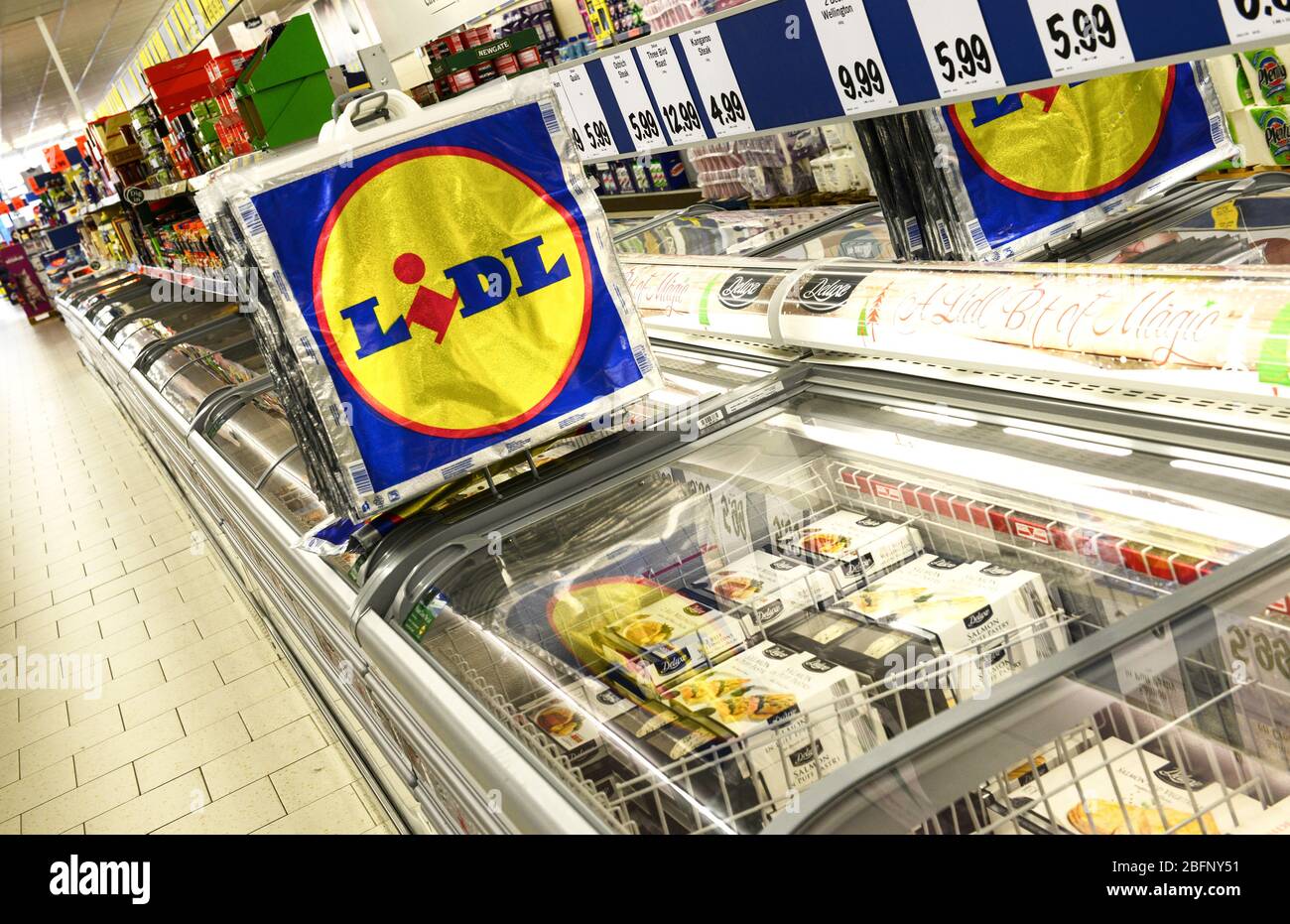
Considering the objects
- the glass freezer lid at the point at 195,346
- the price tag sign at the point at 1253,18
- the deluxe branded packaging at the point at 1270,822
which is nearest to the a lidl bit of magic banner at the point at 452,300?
the price tag sign at the point at 1253,18

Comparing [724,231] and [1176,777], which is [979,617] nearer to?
[1176,777]

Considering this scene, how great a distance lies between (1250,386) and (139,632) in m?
4.79

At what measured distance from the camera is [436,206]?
6.10 ft

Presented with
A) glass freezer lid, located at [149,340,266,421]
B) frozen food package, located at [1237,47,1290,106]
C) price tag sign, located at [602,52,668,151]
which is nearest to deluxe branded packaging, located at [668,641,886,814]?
price tag sign, located at [602,52,668,151]

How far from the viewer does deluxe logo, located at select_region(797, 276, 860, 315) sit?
2.03 metres

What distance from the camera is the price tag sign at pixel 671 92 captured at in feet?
9.28

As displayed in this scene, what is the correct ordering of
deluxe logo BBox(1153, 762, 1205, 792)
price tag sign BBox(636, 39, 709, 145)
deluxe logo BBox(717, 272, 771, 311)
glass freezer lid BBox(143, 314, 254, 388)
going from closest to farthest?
deluxe logo BBox(1153, 762, 1205, 792) < deluxe logo BBox(717, 272, 771, 311) < price tag sign BBox(636, 39, 709, 145) < glass freezer lid BBox(143, 314, 254, 388)

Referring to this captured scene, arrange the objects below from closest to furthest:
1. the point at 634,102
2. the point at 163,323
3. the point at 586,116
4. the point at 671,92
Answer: the point at 671,92, the point at 634,102, the point at 586,116, the point at 163,323

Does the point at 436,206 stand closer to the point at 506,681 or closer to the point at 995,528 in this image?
the point at 506,681

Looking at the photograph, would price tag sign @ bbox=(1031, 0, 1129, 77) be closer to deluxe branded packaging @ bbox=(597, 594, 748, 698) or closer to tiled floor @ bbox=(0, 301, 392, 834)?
deluxe branded packaging @ bbox=(597, 594, 748, 698)

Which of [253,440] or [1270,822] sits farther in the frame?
[253,440]

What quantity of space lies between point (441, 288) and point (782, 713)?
3.22 ft

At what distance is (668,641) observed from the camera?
1.48 metres

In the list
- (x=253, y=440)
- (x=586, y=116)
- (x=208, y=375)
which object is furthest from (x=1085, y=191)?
(x=208, y=375)
